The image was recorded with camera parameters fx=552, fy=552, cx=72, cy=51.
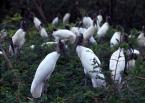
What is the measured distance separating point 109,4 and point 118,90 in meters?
6.56

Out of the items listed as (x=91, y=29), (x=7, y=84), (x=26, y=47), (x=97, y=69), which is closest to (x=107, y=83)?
(x=97, y=69)

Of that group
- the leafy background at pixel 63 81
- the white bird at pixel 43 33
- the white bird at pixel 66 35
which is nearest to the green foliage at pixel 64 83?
the leafy background at pixel 63 81

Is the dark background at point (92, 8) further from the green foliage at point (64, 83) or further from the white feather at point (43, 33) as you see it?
the green foliage at point (64, 83)

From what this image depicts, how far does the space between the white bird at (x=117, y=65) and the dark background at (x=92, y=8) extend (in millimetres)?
5341

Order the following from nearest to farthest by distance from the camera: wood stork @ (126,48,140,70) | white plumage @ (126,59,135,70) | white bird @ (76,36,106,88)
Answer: white bird @ (76,36,106,88) → wood stork @ (126,48,140,70) → white plumage @ (126,59,135,70)

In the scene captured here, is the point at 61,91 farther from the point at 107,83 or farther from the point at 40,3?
the point at 40,3

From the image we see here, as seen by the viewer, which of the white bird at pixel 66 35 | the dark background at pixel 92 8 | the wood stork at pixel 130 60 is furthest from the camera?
the dark background at pixel 92 8

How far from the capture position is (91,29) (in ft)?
21.4

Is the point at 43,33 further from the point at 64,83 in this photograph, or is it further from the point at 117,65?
the point at 117,65

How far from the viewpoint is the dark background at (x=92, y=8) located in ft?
35.8

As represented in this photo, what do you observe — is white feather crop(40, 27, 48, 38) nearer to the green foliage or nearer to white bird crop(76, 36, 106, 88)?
the green foliage

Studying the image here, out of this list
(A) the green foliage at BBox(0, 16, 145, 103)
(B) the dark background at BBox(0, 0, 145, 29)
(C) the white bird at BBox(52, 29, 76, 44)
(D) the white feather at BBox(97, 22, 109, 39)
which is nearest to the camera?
(A) the green foliage at BBox(0, 16, 145, 103)

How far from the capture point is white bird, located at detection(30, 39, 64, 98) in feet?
15.2

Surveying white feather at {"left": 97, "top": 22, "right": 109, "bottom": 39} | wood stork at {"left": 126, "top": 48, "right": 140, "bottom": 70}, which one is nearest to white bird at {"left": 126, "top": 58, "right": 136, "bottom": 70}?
wood stork at {"left": 126, "top": 48, "right": 140, "bottom": 70}
